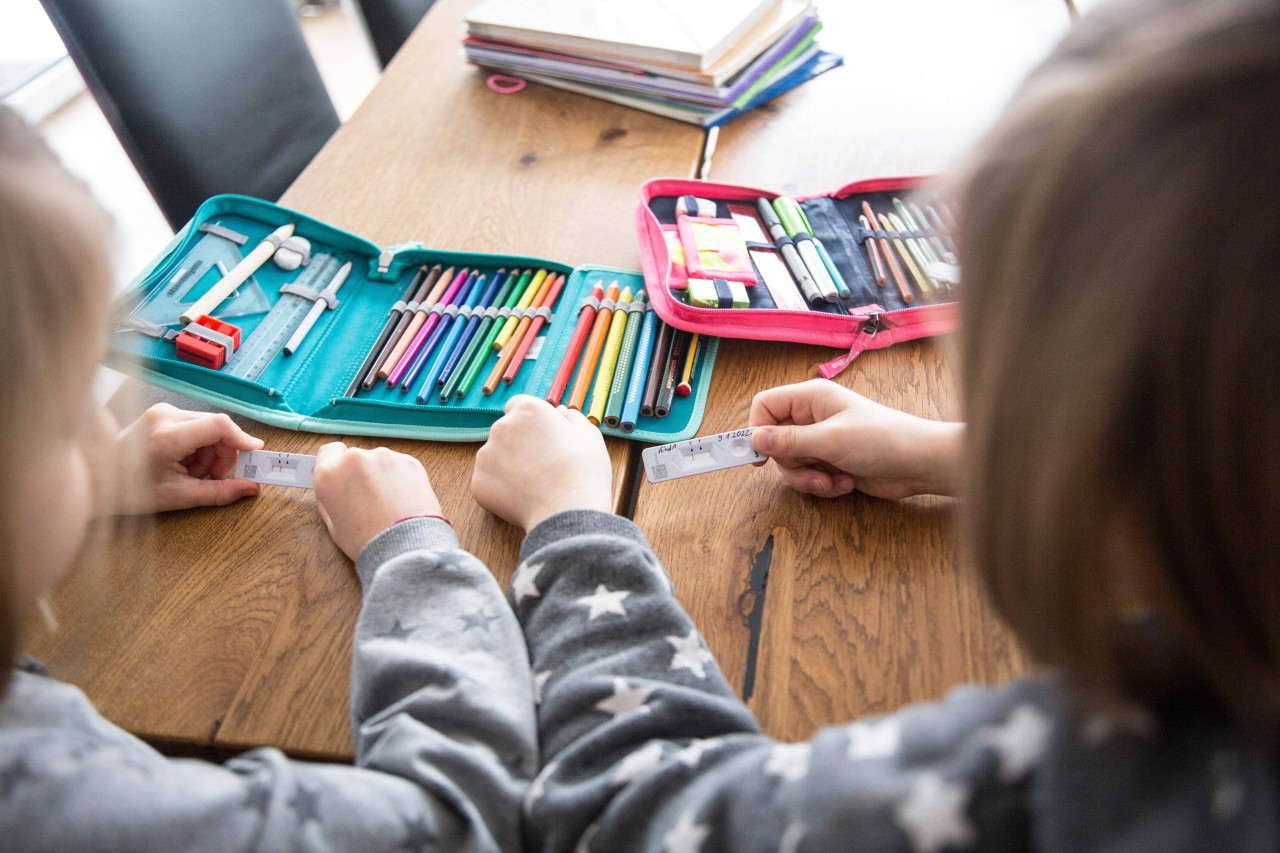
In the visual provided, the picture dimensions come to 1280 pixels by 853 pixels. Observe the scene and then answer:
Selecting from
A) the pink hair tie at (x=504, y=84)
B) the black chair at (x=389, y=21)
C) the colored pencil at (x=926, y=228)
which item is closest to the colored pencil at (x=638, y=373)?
the colored pencil at (x=926, y=228)

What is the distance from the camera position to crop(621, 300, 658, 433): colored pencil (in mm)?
857

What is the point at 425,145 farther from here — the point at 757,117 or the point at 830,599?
the point at 830,599

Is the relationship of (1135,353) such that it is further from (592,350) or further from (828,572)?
(592,350)

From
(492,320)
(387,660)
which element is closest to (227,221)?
(492,320)

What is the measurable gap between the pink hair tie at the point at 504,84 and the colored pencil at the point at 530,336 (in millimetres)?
540

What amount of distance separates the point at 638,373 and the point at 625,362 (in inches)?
0.9

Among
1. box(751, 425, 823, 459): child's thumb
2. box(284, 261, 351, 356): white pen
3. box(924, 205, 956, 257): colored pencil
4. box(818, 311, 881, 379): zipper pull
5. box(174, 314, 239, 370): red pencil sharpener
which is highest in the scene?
box(174, 314, 239, 370): red pencil sharpener

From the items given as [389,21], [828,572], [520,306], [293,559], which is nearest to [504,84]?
[389,21]

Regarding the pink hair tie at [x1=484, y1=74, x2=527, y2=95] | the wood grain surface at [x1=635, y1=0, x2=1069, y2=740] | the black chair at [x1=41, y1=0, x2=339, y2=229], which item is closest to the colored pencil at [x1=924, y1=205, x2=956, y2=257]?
the wood grain surface at [x1=635, y1=0, x2=1069, y2=740]

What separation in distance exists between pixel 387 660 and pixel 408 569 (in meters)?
0.09

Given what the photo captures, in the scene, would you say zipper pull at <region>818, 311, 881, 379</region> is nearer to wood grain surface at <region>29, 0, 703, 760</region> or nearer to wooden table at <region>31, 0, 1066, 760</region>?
wooden table at <region>31, 0, 1066, 760</region>

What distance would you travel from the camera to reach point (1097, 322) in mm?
371

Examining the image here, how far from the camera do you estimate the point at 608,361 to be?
0.91 metres

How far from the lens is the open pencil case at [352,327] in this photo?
2.92ft
